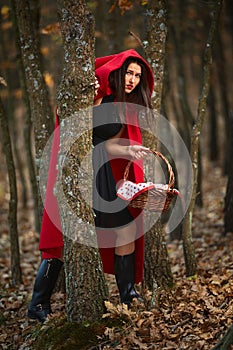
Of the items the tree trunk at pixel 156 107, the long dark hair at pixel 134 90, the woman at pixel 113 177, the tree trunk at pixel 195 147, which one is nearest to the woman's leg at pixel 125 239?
the woman at pixel 113 177

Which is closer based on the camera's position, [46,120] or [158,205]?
[158,205]

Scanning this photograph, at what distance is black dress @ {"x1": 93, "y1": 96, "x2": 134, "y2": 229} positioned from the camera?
4.72 m

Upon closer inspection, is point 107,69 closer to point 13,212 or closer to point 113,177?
point 113,177

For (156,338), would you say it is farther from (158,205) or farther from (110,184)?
(110,184)

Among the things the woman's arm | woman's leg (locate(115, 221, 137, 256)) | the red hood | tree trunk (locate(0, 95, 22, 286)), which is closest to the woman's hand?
the woman's arm

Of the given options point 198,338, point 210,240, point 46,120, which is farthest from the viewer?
point 210,240

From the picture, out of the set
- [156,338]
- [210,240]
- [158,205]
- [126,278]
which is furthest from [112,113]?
[210,240]

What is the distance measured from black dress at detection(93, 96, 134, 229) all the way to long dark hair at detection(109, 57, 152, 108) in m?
0.12

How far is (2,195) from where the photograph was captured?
555 inches

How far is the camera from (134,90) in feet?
16.3

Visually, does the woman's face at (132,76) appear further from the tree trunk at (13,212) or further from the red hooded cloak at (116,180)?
the tree trunk at (13,212)

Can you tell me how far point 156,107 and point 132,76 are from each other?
0.58m

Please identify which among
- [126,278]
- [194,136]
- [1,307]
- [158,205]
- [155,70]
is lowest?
[1,307]

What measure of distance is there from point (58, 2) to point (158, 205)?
195cm
